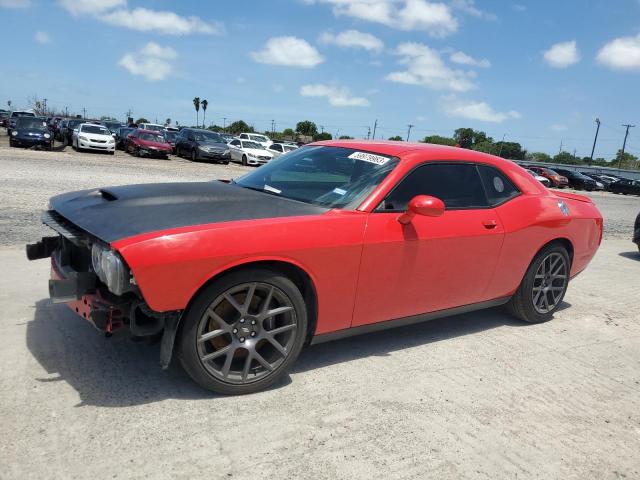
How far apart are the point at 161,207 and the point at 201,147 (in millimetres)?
24109

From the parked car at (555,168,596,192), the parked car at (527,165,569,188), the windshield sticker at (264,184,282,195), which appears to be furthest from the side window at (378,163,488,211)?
the parked car at (555,168,596,192)

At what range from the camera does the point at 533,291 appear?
4.87 metres

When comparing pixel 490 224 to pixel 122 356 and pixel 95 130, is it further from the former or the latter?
pixel 95 130

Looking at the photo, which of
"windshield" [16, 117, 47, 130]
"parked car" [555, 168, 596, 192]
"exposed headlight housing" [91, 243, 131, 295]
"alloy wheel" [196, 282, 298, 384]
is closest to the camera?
"exposed headlight housing" [91, 243, 131, 295]

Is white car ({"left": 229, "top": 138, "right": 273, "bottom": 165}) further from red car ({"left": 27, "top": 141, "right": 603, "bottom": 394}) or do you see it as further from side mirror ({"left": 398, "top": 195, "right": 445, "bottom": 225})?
side mirror ({"left": 398, "top": 195, "right": 445, "bottom": 225})

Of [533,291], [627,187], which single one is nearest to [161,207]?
[533,291]

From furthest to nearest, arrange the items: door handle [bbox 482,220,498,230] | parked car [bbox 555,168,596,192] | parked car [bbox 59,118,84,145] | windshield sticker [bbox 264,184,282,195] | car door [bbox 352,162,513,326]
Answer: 1. parked car [bbox 555,168,596,192]
2. parked car [bbox 59,118,84,145]
3. door handle [bbox 482,220,498,230]
4. windshield sticker [bbox 264,184,282,195]
5. car door [bbox 352,162,513,326]

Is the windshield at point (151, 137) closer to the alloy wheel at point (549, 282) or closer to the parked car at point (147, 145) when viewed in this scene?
the parked car at point (147, 145)

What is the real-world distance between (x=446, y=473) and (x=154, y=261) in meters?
1.82

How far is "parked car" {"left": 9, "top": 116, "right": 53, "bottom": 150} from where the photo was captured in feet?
77.8

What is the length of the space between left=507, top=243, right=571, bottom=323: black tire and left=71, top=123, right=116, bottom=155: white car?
23654 millimetres

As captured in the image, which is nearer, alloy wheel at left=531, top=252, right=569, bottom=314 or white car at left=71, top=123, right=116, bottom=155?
alloy wheel at left=531, top=252, right=569, bottom=314

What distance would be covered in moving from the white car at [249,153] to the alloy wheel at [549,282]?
79.2 feet

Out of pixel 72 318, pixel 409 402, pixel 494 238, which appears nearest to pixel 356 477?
pixel 409 402
